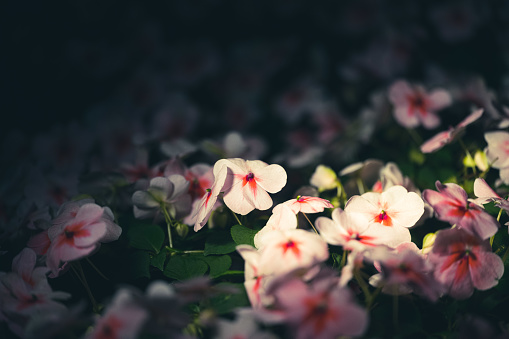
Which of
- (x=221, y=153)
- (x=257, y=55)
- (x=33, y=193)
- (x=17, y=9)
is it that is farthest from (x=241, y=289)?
(x=17, y=9)

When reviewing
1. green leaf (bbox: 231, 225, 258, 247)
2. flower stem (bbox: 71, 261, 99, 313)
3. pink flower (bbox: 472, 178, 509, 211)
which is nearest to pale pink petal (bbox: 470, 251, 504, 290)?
pink flower (bbox: 472, 178, 509, 211)

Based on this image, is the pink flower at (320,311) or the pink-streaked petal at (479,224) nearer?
the pink flower at (320,311)

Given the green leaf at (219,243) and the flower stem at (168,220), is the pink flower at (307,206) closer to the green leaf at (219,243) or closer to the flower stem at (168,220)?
the green leaf at (219,243)

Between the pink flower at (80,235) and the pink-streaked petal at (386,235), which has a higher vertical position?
the pink flower at (80,235)

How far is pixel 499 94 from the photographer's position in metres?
1.31

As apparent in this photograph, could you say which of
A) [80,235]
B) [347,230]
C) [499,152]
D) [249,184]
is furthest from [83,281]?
[499,152]

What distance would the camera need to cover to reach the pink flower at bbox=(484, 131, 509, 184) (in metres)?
0.84

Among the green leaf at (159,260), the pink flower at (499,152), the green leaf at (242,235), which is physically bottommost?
the pink flower at (499,152)

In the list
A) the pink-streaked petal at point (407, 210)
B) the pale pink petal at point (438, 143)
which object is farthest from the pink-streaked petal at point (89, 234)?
the pale pink petal at point (438, 143)

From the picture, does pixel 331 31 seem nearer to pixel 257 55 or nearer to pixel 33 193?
pixel 257 55

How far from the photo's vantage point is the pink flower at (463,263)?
628 millimetres

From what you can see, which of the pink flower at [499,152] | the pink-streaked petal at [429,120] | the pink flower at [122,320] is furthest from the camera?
the pink-streaked petal at [429,120]

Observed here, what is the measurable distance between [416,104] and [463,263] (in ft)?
2.03

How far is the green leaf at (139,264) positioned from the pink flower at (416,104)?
0.76 meters
